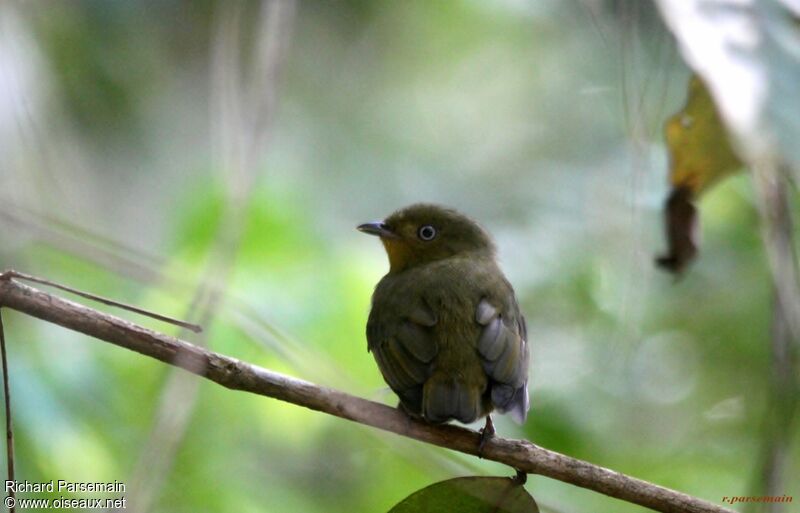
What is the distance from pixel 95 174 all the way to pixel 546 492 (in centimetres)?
412

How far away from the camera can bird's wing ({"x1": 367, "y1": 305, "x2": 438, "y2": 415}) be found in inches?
144

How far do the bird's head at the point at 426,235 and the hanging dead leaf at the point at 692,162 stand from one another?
5.62ft

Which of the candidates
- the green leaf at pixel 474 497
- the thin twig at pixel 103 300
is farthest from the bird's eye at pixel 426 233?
the thin twig at pixel 103 300

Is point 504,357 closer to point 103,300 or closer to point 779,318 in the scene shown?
point 779,318

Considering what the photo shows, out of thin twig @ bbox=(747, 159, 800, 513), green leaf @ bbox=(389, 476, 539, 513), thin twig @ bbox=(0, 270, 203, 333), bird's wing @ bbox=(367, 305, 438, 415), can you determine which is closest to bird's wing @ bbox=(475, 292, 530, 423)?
bird's wing @ bbox=(367, 305, 438, 415)

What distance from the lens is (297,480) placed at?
5922 mm

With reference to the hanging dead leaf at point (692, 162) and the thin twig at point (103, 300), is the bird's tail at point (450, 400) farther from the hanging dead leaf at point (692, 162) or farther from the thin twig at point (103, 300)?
the thin twig at point (103, 300)

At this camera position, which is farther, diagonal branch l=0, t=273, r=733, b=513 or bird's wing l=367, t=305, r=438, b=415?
bird's wing l=367, t=305, r=438, b=415

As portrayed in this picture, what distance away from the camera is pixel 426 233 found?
4750mm

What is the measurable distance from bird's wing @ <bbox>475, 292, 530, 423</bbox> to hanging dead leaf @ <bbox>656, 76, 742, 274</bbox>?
82 centimetres

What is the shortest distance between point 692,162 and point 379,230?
1.87m

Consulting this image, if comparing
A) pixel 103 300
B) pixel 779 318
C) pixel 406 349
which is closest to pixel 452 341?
pixel 406 349

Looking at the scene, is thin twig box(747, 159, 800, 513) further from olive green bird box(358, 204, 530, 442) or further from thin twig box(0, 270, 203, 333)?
thin twig box(0, 270, 203, 333)

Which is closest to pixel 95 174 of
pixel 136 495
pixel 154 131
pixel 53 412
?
pixel 154 131
